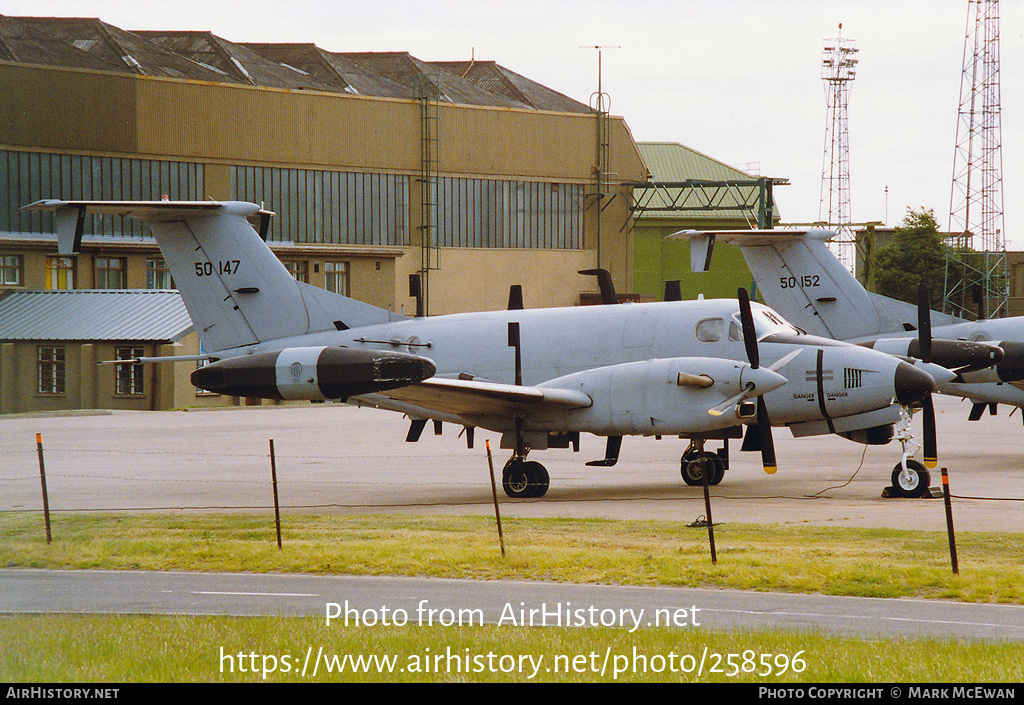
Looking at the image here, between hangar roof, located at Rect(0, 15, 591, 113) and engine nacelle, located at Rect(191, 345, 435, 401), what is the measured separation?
38.9 metres

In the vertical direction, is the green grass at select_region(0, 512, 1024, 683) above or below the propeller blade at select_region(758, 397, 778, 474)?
below

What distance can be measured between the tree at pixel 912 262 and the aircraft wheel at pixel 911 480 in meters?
70.6

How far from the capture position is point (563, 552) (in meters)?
14.9

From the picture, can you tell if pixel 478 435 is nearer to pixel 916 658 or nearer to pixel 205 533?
pixel 205 533

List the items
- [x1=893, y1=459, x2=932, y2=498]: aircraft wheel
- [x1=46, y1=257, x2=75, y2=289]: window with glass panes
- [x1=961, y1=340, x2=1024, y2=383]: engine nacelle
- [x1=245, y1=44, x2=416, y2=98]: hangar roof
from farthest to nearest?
[x1=245, y1=44, x2=416, y2=98]: hangar roof
[x1=46, y1=257, x2=75, y2=289]: window with glass panes
[x1=961, y1=340, x2=1024, y2=383]: engine nacelle
[x1=893, y1=459, x2=932, y2=498]: aircraft wheel

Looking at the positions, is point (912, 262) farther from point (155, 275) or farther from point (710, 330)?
point (710, 330)

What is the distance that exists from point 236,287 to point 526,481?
7.09 metres

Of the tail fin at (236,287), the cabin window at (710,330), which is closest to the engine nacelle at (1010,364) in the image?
the cabin window at (710,330)

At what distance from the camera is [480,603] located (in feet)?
39.3

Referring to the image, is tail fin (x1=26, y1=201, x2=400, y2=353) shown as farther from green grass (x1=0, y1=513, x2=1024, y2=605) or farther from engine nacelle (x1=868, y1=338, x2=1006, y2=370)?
engine nacelle (x1=868, y1=338, x2=1006, y2=370)

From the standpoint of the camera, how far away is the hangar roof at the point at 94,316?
51.9 m

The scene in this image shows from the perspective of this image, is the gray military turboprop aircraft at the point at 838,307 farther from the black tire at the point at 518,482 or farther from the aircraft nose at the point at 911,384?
the black tire at the point at 518,482

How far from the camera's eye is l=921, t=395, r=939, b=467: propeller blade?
18.5m

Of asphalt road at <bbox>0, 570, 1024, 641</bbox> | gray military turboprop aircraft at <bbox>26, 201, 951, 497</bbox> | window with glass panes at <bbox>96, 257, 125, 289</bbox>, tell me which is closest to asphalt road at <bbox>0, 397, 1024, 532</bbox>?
gray military turboprop aircraft at <bbox>26, 201, 951, 497</bbox>
